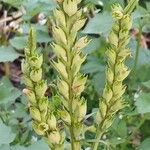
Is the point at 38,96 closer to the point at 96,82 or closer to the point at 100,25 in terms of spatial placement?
the point at 100,25

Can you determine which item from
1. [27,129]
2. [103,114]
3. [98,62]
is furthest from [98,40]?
[103,114]

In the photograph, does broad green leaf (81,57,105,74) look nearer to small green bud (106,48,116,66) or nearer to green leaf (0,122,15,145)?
green leaf (0,122,15,145)

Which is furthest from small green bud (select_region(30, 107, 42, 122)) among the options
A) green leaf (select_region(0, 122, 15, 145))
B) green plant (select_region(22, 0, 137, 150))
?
green leaf (select_region(0, 122, 15, 145))

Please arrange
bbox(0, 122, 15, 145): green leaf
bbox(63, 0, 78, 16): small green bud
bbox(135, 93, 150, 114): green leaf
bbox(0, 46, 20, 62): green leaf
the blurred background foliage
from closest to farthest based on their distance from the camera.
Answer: bbox(63, 0, 78, 16): small green bud, bbox(0, 122, 15, 145): green leaf, bbox(135, 93, 150, 114): green leaf, the blurred background foliage, bbox(0, 46, 20, 62): green leaf

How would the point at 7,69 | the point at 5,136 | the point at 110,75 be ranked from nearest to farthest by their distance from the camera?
the point at 110,75, the point at 5,136, the point at 7,69

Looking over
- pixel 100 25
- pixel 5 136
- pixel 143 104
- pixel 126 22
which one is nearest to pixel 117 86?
pixel 126 22

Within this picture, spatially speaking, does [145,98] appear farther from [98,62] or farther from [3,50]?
[3,50]
